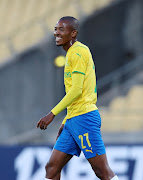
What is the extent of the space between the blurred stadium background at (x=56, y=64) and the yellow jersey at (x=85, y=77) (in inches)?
195

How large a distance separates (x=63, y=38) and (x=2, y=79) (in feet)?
19.9

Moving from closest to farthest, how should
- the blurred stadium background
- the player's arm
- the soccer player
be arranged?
the player's arm, the soccer player, the blurred stadium background

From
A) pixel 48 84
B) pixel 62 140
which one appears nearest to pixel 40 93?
pixel 48 84

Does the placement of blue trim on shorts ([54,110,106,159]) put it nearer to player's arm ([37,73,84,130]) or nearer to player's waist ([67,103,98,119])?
player's waist ([67,103,98,119])

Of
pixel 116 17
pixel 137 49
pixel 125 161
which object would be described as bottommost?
pixel 125 161

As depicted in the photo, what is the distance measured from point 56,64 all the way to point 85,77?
5.77m

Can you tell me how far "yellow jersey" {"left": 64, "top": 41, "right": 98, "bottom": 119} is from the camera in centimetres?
379

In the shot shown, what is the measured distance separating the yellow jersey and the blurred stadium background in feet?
16.3

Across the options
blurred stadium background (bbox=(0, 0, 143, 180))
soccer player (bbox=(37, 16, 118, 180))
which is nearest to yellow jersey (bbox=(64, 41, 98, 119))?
soccer player (bbox=(37, 16, 118, 180))

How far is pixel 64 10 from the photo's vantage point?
10.2m

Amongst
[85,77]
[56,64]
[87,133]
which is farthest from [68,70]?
[56,64]

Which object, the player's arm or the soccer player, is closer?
the player's arm

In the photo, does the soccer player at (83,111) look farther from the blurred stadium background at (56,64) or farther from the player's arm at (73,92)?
the blurred stadium background at (56,64)

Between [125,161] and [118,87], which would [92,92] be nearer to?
[125,161]
